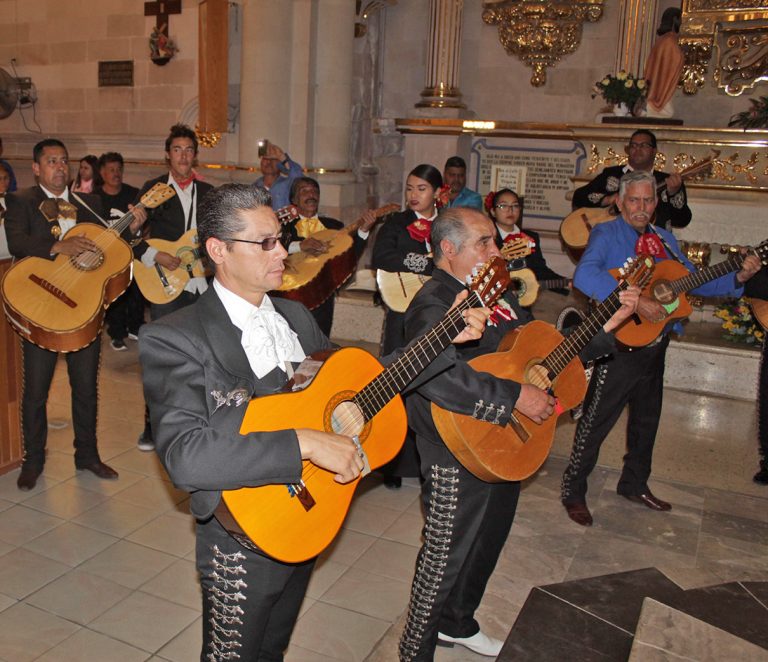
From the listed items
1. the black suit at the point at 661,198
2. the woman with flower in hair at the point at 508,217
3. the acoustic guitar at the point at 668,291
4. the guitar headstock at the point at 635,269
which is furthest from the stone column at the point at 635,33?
the guitar headstock at the point at 635,269

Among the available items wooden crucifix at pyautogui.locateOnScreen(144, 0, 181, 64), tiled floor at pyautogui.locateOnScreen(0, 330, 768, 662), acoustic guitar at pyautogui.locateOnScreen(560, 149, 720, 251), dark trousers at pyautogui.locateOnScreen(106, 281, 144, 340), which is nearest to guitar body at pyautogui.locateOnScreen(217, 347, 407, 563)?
tiled floor at pyautogui.locateOnScreen(0, 330, 768, 662)

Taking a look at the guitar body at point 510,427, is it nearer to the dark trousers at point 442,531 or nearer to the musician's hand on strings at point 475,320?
the dark trousers at point 442,531

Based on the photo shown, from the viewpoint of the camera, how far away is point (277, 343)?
2348mm

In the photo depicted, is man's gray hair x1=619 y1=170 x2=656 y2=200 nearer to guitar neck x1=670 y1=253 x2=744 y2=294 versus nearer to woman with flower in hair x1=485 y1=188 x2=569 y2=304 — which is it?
guitar neck x1=670 y1=253 x2=744 y2=294

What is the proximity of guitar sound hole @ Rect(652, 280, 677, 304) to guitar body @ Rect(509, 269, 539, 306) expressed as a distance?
1001 mm

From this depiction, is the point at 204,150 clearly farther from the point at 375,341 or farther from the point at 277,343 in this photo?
the point at 277,343

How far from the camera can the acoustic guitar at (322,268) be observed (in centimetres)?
546

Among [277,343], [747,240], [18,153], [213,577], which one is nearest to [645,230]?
[277,343]

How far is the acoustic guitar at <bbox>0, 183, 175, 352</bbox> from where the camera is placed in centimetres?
434

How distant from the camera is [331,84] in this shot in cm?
960

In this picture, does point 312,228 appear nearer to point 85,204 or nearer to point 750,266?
point 85,204

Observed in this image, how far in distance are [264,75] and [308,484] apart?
8.01 meters

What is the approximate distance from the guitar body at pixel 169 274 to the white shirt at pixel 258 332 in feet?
9.36

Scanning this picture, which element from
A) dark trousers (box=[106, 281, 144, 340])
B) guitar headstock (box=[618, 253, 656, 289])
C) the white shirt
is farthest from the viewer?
dark trousers (box=[106, 281, 144, 340])
